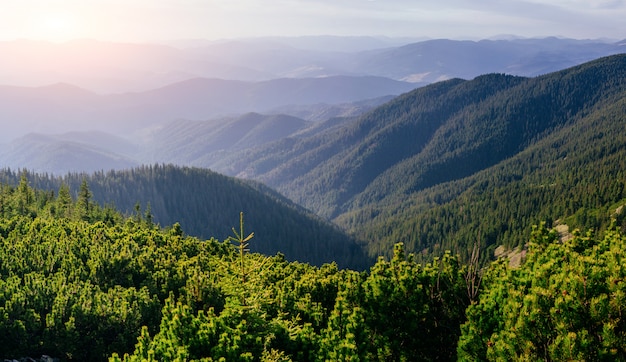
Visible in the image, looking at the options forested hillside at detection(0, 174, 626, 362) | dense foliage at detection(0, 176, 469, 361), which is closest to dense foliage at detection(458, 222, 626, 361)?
forested hillside at detection(0, 174, 626, 362)

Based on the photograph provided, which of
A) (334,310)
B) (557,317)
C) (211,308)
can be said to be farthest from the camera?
(334,310)

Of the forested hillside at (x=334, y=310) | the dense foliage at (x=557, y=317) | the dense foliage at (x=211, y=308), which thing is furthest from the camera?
the dense foliage at (x=211, y=308)

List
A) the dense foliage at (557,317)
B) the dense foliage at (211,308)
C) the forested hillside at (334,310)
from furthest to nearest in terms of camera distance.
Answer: the dense foliage at (211,308)
the forested hillside at (334,310)
the dense foliage at (557,317)

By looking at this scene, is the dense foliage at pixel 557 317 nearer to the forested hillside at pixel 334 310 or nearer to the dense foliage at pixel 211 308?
the forested hillside at pixel 334 310

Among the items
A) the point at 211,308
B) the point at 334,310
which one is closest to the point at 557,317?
the point at 334,310

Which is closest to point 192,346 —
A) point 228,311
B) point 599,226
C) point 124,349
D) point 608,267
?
point 228,311

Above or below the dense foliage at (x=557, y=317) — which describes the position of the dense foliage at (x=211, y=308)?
below

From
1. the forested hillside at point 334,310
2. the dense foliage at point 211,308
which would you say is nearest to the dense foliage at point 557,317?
the forested hillside at point 334,310

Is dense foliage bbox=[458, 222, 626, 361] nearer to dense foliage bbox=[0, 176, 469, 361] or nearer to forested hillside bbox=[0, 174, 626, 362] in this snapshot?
forested hillside bbox=[0, 174, 626, 362]

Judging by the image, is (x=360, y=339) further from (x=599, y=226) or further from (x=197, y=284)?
(x=599, y=226)

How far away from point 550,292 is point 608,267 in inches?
105

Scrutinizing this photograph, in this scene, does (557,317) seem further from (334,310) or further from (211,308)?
(211,308)

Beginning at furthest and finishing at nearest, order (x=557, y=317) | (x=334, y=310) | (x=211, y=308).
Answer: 1. (x=334, y=310)
2. (x=211, y=308)
3. (x=557, y=317)

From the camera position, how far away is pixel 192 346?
72.5 ft
